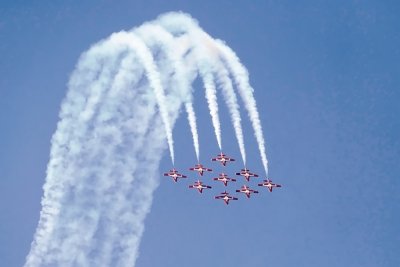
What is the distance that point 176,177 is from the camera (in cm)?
12462

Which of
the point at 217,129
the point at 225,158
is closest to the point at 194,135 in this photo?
the point at 217,129

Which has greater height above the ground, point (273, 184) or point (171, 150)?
point (273, 184)

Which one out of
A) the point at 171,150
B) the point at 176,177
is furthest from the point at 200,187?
the point at 171,150

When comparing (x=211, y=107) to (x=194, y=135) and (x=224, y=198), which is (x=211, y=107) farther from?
(x=224, y=198)

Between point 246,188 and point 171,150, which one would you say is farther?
point 246,188

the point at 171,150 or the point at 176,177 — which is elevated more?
the point at 176,177

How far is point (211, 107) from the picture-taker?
107 metres

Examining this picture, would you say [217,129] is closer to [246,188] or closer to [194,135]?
[194,135]

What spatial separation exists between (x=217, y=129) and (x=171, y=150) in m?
4.91

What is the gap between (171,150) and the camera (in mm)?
106938

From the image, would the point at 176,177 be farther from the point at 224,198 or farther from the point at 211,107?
the point at 211,107

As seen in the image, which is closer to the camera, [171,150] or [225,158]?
[171,150]

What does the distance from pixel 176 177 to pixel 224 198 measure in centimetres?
618

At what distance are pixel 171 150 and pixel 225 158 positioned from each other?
16.5m
